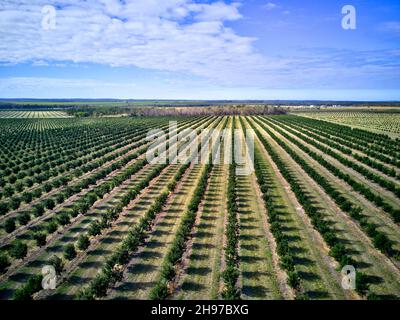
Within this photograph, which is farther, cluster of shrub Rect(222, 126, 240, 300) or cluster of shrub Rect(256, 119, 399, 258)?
cluster of shrub Rect(256, 119, 399, 258)

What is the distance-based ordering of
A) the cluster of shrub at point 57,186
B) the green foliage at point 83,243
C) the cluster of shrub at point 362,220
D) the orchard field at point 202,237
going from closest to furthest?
the orchard field at point 202,237
the cluster of shrub at point 362,220
the green foliage at point 83,243
the cluster of shrub at point 57,186

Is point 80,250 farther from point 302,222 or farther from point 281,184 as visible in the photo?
point 281,184

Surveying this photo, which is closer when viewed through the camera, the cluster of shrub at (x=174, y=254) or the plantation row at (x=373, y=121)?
the cluster of shrub at (x=174, y=254)

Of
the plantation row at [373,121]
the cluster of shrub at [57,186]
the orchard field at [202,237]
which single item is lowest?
the orchard field at [202,237]

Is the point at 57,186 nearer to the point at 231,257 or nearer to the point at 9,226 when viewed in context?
the point at 9,226

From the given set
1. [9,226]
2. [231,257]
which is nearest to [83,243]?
[9,226]

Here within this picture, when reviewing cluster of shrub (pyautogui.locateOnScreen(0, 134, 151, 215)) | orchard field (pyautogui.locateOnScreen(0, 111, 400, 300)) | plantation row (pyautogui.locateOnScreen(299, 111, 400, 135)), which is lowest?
orchard field (pyautogui.locateOnScreen(0, 111, 400, 300))

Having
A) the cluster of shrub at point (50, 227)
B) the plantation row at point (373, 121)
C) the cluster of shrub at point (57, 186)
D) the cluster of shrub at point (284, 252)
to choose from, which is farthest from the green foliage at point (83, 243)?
the plantation row at point (373, 121)

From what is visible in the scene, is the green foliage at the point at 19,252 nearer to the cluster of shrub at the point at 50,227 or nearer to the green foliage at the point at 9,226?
the cluster of shrub at the point at 50,227

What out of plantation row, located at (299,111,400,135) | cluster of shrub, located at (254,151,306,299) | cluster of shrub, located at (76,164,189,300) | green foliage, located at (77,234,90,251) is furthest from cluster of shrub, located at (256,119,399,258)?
plantation row, located at (299,111,400,135)

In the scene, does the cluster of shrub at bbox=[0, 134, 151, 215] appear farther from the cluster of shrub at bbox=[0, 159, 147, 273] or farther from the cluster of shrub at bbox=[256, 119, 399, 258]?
the cluster of shrub at bbox=[256, 119, 399, 258]

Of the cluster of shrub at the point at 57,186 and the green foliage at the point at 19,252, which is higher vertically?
the cluster of shrub at the point at 57,186

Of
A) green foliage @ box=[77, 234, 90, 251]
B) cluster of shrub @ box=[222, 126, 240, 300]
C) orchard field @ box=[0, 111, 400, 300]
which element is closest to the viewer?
cluster of shrub @ box=[222, 126, 240, 300]
